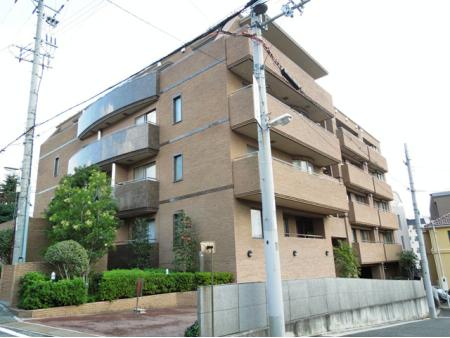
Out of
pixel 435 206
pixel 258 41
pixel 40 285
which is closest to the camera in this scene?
pixel 258 41

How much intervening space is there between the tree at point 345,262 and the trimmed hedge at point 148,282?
1005 cm

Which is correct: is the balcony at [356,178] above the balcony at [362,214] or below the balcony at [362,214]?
above

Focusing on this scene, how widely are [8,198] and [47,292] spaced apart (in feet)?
97.8

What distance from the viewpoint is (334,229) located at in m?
23.9

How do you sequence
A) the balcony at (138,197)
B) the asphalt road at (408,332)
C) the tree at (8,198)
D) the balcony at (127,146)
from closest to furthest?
1. the asphalt road at (408,332)
2. the balcony at (138,197)
3. the balcony at (127,146)
4. the tree at (8,198)

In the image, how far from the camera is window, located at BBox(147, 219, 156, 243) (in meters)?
19.7

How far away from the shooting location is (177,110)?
20.2 meters

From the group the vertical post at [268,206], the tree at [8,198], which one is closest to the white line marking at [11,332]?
the vertical post at [268,206]

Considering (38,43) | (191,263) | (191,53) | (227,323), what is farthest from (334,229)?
(38,43)

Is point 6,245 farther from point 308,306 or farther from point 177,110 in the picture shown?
point 308,306

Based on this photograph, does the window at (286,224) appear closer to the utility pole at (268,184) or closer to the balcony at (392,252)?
the utility pole at (268,184)

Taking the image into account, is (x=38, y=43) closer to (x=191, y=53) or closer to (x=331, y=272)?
(x=191, y=53)

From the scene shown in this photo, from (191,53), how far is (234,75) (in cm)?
342

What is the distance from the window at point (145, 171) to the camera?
69.0 ft
